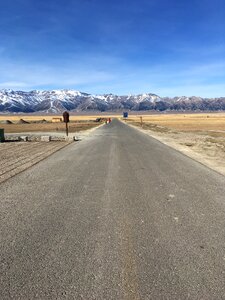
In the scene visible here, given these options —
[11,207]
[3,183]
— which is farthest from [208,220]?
[3,183]

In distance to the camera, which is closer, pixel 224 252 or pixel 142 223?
pixel 224 252

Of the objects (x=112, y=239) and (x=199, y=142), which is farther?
(x=199, y=142)

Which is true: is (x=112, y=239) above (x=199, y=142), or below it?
above

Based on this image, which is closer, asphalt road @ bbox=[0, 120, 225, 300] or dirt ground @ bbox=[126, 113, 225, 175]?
asphalt road @ bbox=[0, 120, 225, 300]

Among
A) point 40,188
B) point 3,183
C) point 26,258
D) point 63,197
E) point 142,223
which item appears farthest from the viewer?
point 3,183

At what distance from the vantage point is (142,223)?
20.8ft

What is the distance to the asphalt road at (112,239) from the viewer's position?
405 centimetres

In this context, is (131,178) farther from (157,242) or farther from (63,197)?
(157,242)

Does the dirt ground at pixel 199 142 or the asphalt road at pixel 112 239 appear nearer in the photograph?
the asphalt road at pixel 112 239

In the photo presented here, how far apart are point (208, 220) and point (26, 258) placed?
371cm

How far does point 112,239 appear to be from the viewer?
5559 millimetres

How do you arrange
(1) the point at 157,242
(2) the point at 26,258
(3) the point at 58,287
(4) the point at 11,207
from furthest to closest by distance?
(4) the point at 11,207, (1) the point at 157,242, (2) the point at 26,258, (3) the point at 58,287

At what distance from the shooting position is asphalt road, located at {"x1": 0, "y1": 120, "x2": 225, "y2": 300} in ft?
13.3

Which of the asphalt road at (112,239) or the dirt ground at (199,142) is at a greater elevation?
the asphalt road at (112,239)
